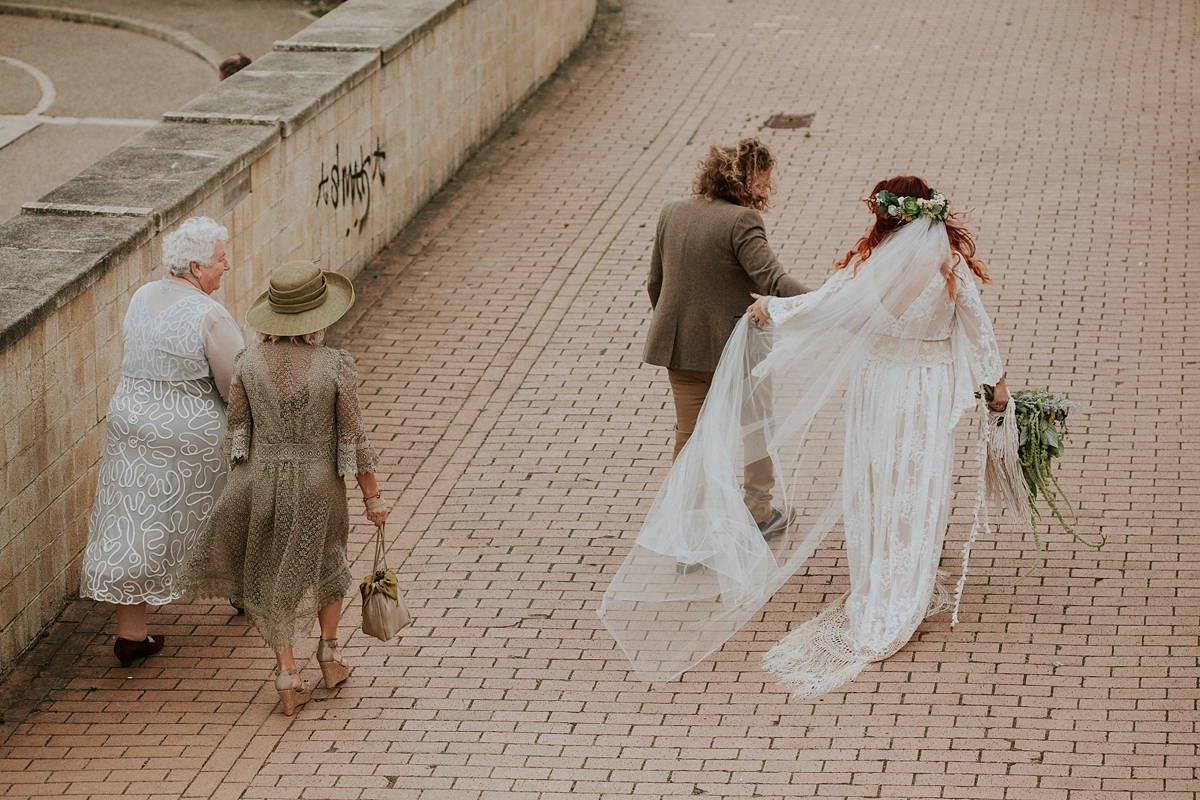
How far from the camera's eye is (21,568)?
20.4 feet

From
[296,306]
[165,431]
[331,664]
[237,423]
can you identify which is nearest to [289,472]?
[237,423]

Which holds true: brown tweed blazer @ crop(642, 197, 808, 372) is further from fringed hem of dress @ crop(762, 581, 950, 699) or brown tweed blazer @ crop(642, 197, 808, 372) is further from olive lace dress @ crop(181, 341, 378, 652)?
olive lace dress @ crop(181, 341, 378, 652)

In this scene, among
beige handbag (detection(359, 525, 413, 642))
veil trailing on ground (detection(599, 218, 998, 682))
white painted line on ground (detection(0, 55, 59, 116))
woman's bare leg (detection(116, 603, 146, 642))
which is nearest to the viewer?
beige handbag (detection(359, 525, 413, 642))

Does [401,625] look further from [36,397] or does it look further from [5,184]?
[5,184]

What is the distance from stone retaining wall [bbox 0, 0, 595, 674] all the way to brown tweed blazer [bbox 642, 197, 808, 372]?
259 centimetres

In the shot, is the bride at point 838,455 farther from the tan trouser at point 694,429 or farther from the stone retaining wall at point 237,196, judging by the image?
the stone retaining wall at point 237,196

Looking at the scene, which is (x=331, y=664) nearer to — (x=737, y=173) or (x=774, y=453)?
(x=774, y=453)

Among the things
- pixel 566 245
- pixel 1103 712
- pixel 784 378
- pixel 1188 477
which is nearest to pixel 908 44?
pixel 566 245

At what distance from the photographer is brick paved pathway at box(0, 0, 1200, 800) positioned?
5547 mm

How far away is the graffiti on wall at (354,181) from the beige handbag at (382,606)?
4.29 m

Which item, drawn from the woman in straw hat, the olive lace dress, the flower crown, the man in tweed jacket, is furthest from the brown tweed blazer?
the olive lace dress

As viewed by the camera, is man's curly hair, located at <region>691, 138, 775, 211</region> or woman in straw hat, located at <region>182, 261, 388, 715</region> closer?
woman in straw hat, located at <region>182, 261, 388, 715</region>

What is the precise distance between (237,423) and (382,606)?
3.02 feet

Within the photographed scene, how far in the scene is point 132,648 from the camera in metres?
6.24
